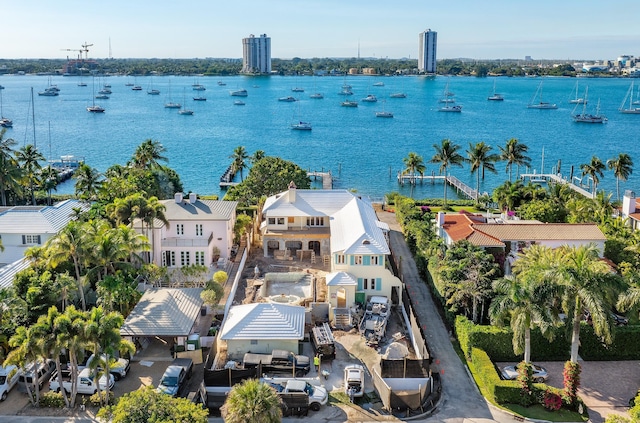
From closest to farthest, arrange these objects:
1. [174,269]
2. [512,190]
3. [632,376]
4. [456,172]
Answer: [632,376] < [174,269] < [512,190] < [456,172]

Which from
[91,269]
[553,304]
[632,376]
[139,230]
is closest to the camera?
[553,304]

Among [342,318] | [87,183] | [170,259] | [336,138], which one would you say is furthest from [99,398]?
[336,138]

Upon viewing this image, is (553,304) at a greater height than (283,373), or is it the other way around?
(553,304)

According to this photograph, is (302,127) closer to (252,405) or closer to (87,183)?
(87,183)

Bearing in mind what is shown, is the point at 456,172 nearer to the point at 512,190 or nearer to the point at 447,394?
the point at 512,190

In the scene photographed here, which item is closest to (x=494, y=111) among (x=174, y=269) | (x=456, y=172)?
(x=456, y=172)
